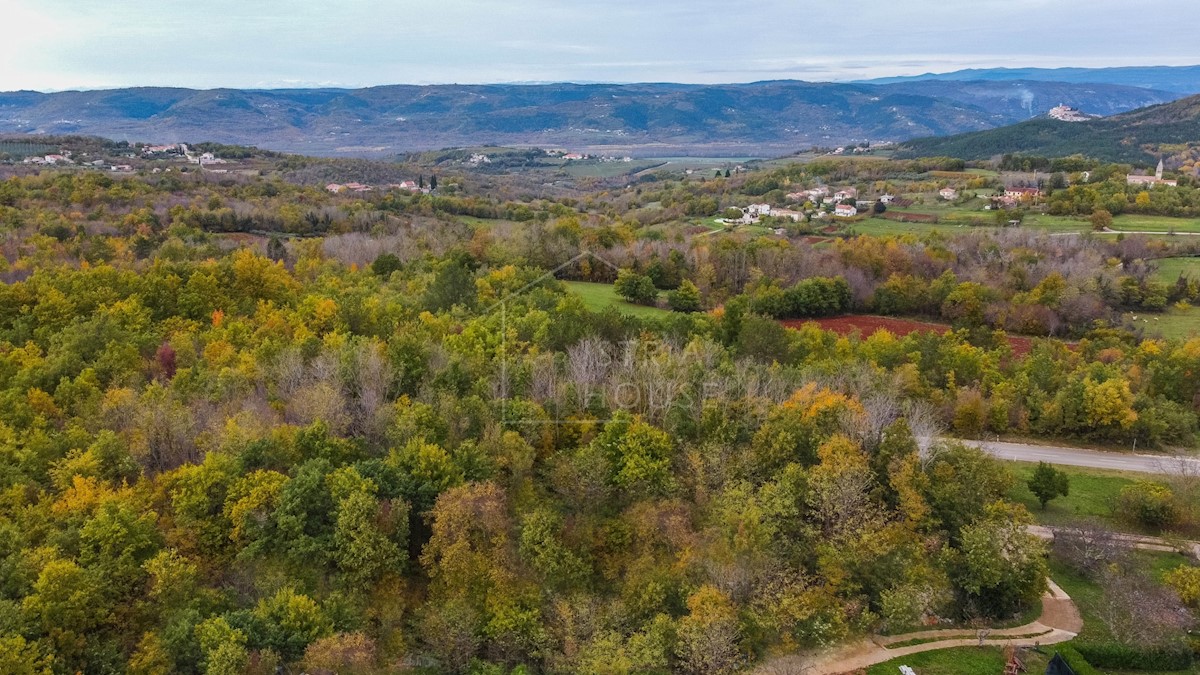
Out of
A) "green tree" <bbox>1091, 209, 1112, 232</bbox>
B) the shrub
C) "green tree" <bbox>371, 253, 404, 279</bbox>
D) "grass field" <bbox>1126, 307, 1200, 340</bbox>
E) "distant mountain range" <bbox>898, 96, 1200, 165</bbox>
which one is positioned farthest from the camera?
"distant mountain range" <bbox>898, 96, 1200, 165</bbox>

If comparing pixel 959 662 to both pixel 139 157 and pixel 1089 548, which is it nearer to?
pixel 1089 548

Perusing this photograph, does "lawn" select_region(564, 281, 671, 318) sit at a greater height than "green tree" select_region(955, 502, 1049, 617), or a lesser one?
greater

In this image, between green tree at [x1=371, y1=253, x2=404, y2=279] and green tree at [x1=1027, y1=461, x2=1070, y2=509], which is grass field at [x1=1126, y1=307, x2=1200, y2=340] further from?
green tree at [x1=371, y1=253, x2=404, y2=279]

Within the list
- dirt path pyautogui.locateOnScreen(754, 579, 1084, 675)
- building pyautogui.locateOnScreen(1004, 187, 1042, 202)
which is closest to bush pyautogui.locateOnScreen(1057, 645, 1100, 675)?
dirt path pyautogui.locateOnScreen(754, 579, 1084, 675)

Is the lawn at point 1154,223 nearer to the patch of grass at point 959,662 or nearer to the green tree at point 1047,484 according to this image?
the green tree at point 1047,484

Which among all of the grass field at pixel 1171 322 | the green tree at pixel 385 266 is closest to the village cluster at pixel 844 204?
the grass field at pixel 1171 322

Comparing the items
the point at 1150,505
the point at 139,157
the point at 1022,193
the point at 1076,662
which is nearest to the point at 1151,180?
the point at 1022,193

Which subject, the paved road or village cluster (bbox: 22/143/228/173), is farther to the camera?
village cluster (bbox: 22/143/228/173)
